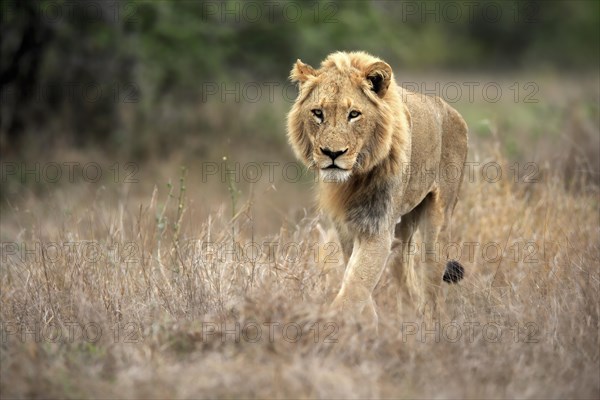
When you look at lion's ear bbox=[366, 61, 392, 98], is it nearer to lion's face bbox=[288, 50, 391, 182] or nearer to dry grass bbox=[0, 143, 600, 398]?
lion's face bbox=[288, 50, 391, 182]

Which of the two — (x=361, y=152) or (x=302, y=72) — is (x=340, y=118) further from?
(x=302, y=72)

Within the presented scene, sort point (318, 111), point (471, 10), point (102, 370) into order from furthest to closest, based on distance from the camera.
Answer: point (471, 10)
point (318, 111)
point (102, 370)

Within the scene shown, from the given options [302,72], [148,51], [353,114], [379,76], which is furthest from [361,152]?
[148,51]

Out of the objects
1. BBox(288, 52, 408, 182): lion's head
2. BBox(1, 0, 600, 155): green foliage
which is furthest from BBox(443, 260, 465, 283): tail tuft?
BBox(1, 0, 600, 155): green foliage

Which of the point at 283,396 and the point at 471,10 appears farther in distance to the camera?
the point at 471,10

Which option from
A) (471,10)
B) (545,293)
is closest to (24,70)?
(545,293)

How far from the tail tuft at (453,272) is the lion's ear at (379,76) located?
4.97 ft

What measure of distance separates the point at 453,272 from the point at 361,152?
136 centimetres

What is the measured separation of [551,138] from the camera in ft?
46.9

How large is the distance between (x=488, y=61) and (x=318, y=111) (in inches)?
1676

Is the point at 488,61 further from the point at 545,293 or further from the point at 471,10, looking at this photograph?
the point at 545,293

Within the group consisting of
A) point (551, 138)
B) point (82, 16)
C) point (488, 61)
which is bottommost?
point (488, 61)

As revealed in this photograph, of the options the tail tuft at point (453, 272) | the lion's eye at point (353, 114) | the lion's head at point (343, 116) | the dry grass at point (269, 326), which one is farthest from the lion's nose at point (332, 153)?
the tail tuft at point (453, 272)

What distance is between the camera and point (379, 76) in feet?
21.1
